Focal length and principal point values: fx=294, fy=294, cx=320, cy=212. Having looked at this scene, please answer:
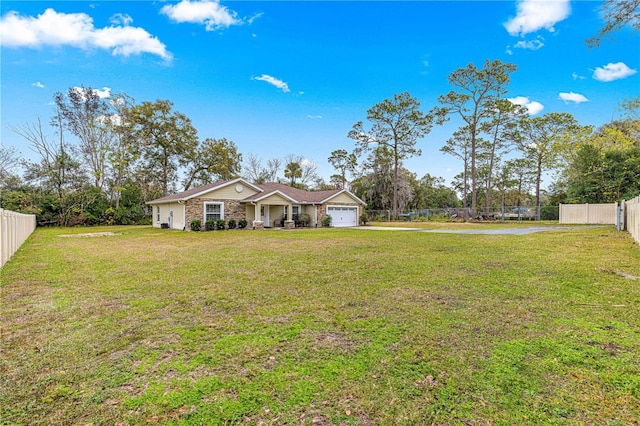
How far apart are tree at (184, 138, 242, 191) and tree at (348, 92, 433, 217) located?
14817 millimetres

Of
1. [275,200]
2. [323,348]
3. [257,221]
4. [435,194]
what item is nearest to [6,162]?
[257,221]

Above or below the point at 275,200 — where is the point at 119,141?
above

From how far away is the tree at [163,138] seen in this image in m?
27.1

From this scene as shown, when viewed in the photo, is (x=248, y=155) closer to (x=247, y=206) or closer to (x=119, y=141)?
(x=119, y=141)

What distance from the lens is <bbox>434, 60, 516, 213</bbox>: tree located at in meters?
26.9

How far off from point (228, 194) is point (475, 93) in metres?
25.1

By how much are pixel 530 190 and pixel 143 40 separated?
48.0 meters

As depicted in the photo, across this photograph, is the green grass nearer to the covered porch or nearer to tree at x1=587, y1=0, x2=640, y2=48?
tree at x1=587, y1=0, x2=640, y2=48

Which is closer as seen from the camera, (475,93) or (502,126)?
(475,93)

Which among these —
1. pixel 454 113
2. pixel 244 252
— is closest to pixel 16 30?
pixel 244 252

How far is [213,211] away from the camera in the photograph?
714 inches

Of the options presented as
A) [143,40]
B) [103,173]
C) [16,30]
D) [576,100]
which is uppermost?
[576,100]

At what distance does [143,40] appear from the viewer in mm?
13703

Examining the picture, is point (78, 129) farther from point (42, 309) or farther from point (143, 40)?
point (42, 309)
